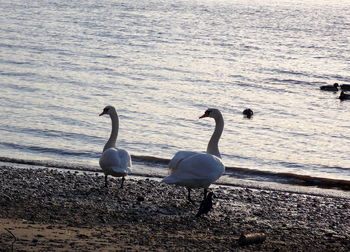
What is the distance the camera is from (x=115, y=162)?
11.5 m

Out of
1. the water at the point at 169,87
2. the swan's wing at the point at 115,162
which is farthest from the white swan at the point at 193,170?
the water at the point at 169,87

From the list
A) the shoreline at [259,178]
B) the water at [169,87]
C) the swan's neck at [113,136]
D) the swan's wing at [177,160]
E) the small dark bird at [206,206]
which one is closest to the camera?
the small dark bird at [206,206]

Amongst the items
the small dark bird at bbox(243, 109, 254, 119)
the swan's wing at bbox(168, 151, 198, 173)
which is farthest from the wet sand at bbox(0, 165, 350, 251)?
the small dark bird at bbox(243, 109, 254, 119)

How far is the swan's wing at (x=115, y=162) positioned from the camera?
455 inches

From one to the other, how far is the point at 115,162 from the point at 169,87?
15.1 m

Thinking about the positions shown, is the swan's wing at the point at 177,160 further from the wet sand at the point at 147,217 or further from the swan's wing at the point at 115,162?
the swan's wing at the point at 115,162

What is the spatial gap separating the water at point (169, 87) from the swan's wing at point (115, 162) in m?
2.91

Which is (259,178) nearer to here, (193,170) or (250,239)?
(193,170)

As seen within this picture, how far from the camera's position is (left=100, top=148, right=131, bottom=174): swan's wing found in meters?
11.5

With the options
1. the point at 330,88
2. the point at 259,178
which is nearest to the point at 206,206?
the point at 259,178

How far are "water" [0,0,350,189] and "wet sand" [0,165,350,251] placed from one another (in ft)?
7.49

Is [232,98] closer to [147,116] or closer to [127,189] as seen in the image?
[147,116]

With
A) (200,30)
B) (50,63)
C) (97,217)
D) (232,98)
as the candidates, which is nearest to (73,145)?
(97,217)

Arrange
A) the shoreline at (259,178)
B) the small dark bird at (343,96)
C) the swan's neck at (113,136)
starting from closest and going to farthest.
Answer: the swan's neck at (113,136) < the shoreline at (259,178) < the small dark bird at (343,96)
